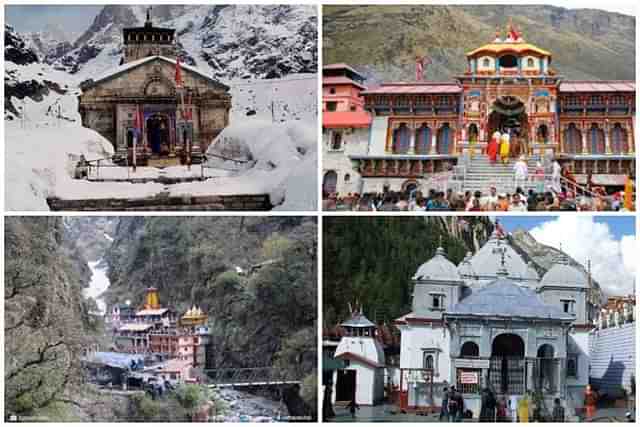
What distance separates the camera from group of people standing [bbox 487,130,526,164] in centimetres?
858

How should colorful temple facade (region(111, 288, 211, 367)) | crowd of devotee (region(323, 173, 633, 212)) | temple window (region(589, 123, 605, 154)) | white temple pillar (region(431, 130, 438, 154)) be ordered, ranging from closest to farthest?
colorful temple facade (region(111, 288, 211, 367)), crowd of devotee (region(323, 173, 633, 212)), temple window (region(589, 123, 605, 154)), white temple pillar (region(431, 130, 438, 154))

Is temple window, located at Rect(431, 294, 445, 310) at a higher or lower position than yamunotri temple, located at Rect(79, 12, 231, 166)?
lower

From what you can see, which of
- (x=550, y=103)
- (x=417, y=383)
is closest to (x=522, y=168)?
(x=550, y=103)

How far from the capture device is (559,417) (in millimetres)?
8281

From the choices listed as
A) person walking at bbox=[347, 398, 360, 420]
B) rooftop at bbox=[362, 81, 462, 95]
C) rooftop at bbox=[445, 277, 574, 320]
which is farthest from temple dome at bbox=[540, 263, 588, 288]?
person walking at bbox=[347, 398, 360, 420]

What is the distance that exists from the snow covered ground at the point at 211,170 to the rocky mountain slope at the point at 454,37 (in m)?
0.51

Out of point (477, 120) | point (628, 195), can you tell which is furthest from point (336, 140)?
point (628, 195)

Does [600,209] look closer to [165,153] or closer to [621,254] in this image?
[621,254]

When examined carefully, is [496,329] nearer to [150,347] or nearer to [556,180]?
[556,180]

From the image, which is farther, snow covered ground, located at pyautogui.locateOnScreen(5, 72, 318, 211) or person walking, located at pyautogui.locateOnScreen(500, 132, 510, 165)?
person walking, located at pyautogui.locateOnScreen(500, 132, 510, 165)

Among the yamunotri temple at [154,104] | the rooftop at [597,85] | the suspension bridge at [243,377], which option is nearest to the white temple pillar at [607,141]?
the rooftop at [597,85]

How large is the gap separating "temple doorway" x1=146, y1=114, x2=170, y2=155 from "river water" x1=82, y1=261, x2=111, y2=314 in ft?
3.41

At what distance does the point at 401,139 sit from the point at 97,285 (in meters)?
2.72

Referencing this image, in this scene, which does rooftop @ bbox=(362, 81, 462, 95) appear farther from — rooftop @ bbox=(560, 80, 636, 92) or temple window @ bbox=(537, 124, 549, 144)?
rooftop @ bbox=(560, 80, 636, 92)
